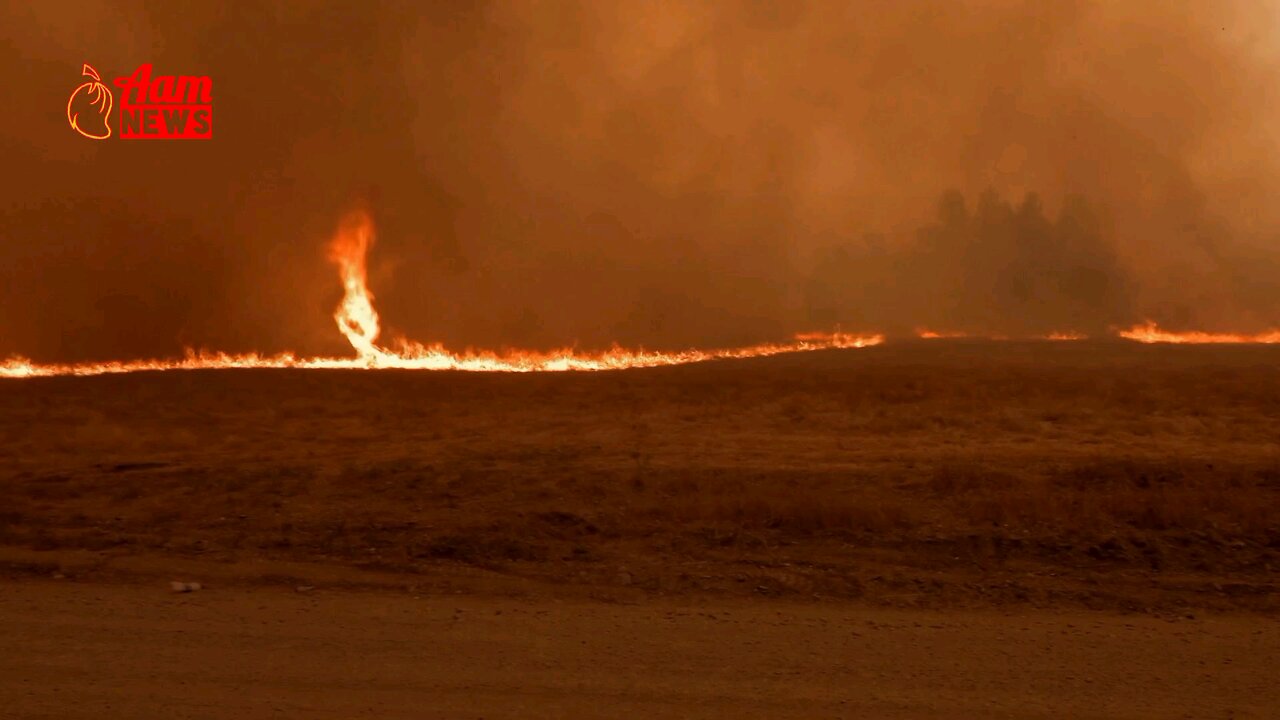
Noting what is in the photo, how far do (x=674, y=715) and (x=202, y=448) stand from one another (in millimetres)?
15170

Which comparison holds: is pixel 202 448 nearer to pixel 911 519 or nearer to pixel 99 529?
pixel 99 529

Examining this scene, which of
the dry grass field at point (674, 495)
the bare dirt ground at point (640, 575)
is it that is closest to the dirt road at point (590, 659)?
the bare dirt ground at point (640, 575)

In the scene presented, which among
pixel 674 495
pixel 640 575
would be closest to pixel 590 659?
pixel 640 575

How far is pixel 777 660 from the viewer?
20.5 ft

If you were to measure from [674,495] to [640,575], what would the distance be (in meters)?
3.71

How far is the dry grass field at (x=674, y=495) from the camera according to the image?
8.58m

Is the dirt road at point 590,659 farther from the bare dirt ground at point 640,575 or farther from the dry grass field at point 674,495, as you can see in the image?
the dry grass field at point 674,495

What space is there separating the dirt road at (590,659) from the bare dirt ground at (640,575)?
0.02 metres

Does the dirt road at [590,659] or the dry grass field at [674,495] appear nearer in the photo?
the dirt road at [590,659]

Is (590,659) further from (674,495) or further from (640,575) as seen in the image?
(674,495)

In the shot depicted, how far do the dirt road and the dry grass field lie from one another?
2.13ft

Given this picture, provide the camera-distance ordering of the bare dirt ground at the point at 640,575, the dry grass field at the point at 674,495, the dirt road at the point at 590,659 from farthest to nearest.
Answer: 1. the dry grass field at the point at 674,495
2. the bare dirt ground at the point at 640,575
3. the dirt road at the point at 590,659

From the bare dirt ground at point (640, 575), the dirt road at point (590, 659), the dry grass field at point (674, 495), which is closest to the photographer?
the dirt road at point (590, 659)

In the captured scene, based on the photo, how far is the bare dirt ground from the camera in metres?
5.73
